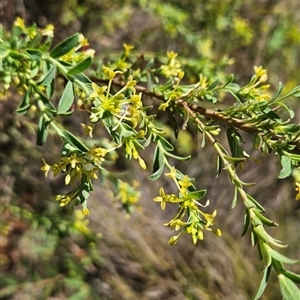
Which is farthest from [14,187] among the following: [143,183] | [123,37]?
[123,37]

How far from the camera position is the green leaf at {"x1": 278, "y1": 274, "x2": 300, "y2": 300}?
82cm

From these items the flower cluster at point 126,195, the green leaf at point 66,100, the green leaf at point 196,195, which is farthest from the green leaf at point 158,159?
the flower cluster at point 126,195

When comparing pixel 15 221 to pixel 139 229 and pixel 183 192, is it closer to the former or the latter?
pixel 139 229

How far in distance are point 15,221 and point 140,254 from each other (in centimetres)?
87

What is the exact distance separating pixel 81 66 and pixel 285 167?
0.46m

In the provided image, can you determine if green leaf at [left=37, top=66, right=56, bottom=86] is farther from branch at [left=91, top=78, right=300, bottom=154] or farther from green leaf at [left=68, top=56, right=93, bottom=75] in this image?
branch at [left=91, top=78, right=300, bottom=154]

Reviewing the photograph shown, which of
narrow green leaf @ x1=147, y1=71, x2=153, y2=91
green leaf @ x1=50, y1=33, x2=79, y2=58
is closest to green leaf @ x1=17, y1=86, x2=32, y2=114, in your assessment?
green leaf @ x1=50, y1=33, x2=79, y2=58

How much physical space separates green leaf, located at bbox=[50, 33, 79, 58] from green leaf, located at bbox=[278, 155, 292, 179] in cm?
51

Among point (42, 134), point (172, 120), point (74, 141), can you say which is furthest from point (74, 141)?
point (172, 120)

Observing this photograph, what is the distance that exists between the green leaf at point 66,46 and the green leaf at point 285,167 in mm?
512

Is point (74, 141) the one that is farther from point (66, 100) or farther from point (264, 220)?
point (264, 220)

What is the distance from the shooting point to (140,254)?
11.3 feet

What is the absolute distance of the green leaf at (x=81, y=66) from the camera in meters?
1.05

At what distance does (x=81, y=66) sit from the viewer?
105 cm
